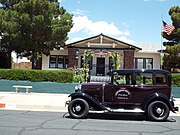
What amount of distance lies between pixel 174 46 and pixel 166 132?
1559 cm

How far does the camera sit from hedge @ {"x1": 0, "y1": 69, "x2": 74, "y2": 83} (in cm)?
2138

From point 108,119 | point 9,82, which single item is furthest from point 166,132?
point 9,82

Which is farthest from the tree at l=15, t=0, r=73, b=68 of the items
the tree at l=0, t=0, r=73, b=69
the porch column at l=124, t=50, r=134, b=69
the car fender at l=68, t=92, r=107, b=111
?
the car fender at l=68, t=92, r=107, b=111

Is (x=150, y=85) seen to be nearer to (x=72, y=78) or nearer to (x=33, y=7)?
(x=72, y=78)

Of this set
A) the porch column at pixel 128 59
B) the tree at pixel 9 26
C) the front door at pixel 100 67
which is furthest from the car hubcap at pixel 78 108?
the front door at pixel 100 67

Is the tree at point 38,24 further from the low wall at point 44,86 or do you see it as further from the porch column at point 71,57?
the low wall at point 44,86

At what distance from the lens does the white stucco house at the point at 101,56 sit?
1167 inches

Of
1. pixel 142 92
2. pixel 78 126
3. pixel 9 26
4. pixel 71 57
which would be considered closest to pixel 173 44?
pixel 71 57

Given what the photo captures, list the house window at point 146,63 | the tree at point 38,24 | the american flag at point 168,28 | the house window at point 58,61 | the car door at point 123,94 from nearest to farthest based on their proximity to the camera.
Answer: the car door at point 123,94 → the american flag at point 168,28 → the tree at point 38,24 → the house window at point 58,61 → the house window at point 146,63

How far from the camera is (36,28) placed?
2473 centimetres

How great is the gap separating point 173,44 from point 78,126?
18.2 meters

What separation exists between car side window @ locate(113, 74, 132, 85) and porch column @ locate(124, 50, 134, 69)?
58.2 ft

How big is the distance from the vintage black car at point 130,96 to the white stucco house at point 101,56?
16.5m

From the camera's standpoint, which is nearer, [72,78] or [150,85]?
[150,85]
